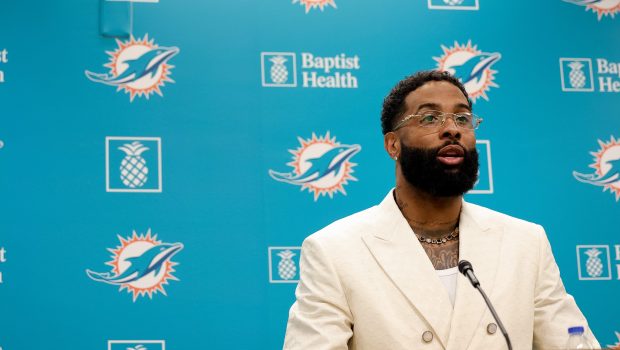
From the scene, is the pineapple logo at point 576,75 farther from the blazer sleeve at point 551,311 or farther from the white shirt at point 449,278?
the white shirt at point 449,278

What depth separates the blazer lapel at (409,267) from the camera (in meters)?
3.01

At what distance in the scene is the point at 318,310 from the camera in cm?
302

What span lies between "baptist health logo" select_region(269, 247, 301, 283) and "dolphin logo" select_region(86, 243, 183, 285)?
1.42 feet

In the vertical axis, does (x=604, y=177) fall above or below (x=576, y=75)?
below

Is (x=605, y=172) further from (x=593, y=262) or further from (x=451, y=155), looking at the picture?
(x=451, y=155)

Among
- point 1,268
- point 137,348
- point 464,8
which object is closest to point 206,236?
point 137,348

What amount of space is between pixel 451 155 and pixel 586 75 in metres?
1.98

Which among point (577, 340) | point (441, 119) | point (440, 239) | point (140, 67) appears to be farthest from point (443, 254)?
point (140, 67)

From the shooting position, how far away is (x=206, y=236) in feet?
14.4

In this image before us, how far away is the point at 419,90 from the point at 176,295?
155 cm

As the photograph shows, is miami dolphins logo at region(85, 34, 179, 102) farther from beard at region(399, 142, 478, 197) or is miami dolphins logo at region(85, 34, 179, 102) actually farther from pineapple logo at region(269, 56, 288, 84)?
beard at region(399, 142, 478, 197)

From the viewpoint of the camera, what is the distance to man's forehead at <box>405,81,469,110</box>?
3.40m

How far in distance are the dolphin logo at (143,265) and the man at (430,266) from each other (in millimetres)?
1225

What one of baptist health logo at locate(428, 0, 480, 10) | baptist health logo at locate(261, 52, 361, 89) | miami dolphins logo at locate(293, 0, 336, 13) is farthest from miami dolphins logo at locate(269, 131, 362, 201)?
baptist health logo at locate(428, 0, 480, 10)
